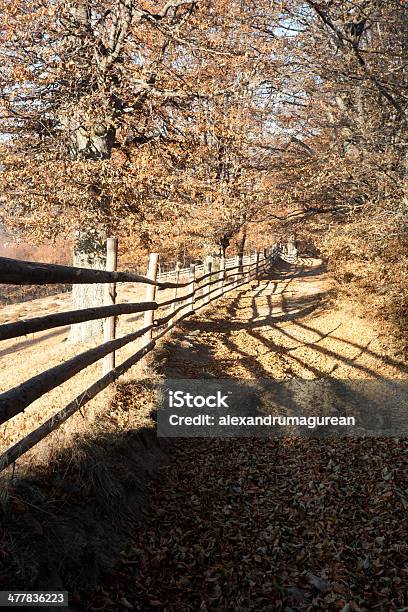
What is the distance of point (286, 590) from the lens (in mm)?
3396

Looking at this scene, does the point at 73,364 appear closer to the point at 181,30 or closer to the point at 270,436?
the point at 270,436

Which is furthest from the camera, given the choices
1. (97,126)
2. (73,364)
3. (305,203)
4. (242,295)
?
(242,295)

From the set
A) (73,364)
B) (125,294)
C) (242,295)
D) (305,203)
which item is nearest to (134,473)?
(73,364)

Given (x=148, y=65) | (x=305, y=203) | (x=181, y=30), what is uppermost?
(x=181, y=30)

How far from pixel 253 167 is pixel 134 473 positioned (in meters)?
11.9

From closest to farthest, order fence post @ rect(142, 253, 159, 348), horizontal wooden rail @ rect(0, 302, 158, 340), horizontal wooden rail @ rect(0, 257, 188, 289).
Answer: horizontal wooden rail @ rect(0, 257, 188, 289) → horizontal wooden rail @ rect(0, 302, 158, 340) → fence post @ rect(142, 253, 159, 348)
